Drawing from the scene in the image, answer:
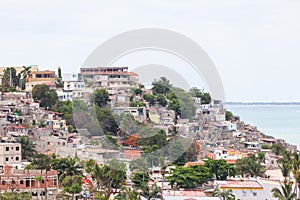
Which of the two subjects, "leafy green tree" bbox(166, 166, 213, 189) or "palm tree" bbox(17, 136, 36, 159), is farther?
"palm tree" bbox(17, 136, 36, 159)

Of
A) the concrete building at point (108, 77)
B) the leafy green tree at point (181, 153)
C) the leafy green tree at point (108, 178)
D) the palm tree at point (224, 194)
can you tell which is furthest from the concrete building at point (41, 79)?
the palm tree at point (224, 194)

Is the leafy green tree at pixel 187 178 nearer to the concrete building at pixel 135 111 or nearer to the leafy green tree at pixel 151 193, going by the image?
the leafy green tree at pixel 151 193

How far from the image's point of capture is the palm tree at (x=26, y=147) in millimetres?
24750

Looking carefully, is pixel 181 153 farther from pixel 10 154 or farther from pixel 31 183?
pixel 31 183

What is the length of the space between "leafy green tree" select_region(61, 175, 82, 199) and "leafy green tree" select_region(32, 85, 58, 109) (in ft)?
37.8

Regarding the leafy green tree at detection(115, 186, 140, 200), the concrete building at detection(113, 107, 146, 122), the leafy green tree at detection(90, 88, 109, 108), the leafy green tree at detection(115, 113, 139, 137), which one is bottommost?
the leafy green tree at detection(115, 186, 140, 200)

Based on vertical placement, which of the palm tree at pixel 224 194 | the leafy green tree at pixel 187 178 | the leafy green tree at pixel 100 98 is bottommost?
the palm tree at pixel 224 194

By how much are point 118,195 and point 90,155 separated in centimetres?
637

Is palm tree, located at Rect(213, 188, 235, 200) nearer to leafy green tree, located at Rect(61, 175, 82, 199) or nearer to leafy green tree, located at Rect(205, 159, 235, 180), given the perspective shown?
A: leafy green tree, located at Rect(205, 159, 235, 180)

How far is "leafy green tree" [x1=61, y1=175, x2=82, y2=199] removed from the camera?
19.3 metres

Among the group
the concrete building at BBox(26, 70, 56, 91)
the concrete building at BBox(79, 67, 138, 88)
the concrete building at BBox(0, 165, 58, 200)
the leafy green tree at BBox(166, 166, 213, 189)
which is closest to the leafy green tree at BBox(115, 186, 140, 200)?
the concrete building at BBox(0, 165, 58, 200)

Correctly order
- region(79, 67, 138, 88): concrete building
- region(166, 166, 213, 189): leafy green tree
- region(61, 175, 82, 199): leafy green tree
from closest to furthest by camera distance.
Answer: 1. region(61, 175, 82, 199): leafy green tree
2. region(166, 166, 213, 189): leafy green tree
3. region(79, 67, 138, 88): concrete building

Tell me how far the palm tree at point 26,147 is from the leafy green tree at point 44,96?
6315 mm

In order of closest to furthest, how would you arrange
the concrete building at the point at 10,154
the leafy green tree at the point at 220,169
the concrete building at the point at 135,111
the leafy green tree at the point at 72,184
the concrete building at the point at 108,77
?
the leafy green tree at the point at 72,184
the leafy green tree at the point at 220,169
the concrete building at the point at 10,154
the concrete building at the point at 135,111
the concrete building at the point at 108,77
